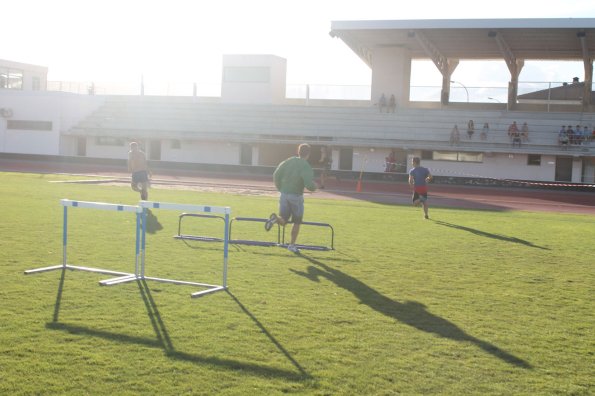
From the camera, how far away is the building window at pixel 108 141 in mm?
53188

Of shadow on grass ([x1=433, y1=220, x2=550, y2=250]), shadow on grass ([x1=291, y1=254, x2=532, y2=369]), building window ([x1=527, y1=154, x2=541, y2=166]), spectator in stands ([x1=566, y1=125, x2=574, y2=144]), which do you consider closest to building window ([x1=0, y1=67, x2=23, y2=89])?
building window ([x1=527, y1=154, x2=541, y2=166])

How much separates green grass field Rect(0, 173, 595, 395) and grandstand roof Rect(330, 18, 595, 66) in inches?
1228

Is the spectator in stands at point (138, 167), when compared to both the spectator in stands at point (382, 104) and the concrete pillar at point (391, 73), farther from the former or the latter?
the concrete pillar at point (391, 73)

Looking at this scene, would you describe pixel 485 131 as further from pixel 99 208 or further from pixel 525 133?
pixel 99 208

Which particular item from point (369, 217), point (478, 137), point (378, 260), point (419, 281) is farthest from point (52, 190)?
point (478, 137)

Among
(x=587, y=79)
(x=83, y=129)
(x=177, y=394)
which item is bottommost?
(x=177, y=394)

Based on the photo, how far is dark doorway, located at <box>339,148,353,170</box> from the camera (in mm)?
48000

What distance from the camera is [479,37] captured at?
4666cm

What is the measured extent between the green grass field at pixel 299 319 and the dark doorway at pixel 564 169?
29465 mm

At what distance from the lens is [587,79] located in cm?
4659

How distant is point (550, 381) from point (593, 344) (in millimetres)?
1568

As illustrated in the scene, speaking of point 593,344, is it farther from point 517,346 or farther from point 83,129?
point 83,129

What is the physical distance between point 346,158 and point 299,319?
40.3 metres

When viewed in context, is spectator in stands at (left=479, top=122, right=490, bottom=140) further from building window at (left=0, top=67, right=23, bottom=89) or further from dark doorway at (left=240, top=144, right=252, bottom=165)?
building window at (left=0, top=67, right=23, bottom=89)
